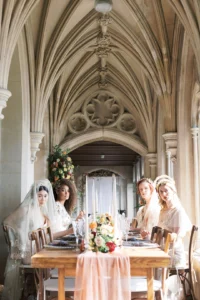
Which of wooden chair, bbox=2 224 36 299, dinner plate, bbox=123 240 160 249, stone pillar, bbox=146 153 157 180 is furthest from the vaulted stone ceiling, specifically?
dinner plate, bbox=123 240 160 249

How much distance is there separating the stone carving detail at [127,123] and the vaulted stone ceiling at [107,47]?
0.94m

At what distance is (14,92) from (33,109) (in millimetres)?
1016

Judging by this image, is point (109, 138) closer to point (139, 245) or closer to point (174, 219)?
point (174, 219)

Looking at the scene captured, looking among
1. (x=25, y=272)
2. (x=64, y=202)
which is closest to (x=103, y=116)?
(x=64, y=202)

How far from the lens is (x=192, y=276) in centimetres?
457

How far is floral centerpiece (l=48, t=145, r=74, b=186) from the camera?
10.4 m

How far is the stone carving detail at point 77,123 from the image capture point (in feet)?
41.0

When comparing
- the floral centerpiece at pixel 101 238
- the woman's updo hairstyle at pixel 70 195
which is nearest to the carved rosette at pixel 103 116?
the woman's updo hairstyle at pixel 70 195

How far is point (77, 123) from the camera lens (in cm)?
1262

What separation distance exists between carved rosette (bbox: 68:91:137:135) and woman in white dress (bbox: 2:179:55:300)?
7405 mm

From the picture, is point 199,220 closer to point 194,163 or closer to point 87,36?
point 194,163

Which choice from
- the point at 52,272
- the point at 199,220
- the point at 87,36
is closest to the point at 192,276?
the point at 52,272

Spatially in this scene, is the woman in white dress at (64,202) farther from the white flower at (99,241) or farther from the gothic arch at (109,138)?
the gothic arch at (109,138)

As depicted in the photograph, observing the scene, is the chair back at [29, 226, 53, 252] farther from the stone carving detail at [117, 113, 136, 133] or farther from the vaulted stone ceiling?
the stone carving detail at [117, 113, 136, 133]
